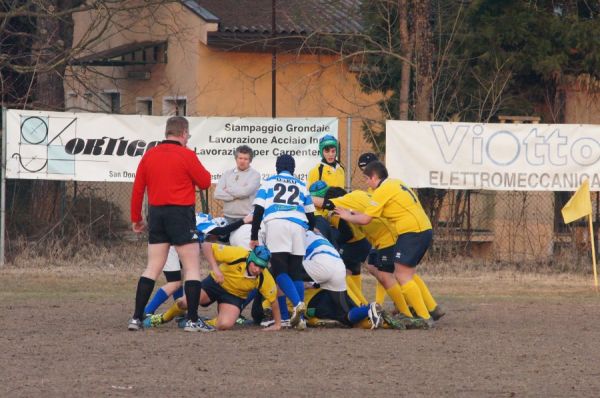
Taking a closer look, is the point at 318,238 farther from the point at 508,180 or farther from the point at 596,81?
the point at 596,81

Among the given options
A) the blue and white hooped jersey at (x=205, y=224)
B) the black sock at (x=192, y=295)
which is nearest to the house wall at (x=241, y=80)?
the blue and white hooped jersey at (x=205, y=224)

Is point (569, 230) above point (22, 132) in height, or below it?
below

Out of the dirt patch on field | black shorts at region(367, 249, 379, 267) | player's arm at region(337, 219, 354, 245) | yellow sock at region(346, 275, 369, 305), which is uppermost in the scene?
player's arm at region(337, 219, 354, 245)

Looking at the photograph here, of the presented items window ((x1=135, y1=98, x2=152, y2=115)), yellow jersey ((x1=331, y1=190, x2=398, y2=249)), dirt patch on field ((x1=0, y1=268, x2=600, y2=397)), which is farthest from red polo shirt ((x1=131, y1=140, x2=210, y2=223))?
window ((x1=135, y1=98, x2=152, y2=115))

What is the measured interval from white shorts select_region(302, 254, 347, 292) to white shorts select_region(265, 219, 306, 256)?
24 cm

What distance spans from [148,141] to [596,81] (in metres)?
7.58

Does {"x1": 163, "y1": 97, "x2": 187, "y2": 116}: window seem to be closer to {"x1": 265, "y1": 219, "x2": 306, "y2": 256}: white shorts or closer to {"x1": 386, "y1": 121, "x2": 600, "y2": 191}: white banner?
{"x1": 386, "y1": 121, "x2": 600, "y2": 191}: white banner

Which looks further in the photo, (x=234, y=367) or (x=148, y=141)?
(x=148, y=141)

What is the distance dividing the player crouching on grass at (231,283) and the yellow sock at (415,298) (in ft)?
4.20

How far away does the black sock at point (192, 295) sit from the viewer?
10953mm

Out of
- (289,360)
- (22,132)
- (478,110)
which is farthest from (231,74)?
(289,360)

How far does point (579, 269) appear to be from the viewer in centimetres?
1795

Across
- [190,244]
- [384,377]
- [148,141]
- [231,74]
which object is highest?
[231,74]

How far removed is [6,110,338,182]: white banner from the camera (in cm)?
1683
